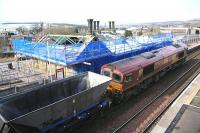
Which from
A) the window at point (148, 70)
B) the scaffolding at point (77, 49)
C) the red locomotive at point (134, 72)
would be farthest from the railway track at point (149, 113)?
the scaffolding at point (77, 49)

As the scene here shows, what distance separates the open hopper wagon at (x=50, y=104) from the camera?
9.70 meters

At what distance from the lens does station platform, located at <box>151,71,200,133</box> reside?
11.8 metres

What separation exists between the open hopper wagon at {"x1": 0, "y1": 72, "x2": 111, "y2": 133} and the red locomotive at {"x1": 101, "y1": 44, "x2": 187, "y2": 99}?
1.82 m

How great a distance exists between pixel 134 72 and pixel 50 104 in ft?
25.8

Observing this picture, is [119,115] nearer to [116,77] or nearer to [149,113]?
[149,113]

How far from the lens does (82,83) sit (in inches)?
595

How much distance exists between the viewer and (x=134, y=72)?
16688 millimetres

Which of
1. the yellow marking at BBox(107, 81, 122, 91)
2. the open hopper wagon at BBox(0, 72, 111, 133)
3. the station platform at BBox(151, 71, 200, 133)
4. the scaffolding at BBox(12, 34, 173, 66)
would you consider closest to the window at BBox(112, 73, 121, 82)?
the yellow marking at BBox(107, 81, 122, 91)

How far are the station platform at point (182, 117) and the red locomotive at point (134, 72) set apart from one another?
3458 millimetres

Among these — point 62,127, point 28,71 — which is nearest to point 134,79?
point 62,127

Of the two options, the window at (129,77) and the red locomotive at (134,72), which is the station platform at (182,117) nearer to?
the red locomotive at (134,72)

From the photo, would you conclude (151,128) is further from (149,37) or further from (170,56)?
(149,37)

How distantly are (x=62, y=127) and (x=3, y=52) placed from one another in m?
33.4

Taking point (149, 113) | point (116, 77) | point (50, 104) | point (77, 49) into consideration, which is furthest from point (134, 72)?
point (50, 104)
